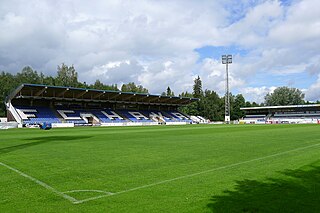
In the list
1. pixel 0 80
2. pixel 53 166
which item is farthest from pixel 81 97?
pixel 53 166

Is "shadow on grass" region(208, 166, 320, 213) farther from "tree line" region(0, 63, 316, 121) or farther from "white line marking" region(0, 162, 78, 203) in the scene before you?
"tree line" region(0, 63, 316, 121)

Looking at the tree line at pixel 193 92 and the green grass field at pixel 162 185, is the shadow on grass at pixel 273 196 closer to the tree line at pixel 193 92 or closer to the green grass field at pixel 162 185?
the green grass field at pixel 162 185

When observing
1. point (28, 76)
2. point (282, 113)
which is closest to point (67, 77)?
point (28, 76)

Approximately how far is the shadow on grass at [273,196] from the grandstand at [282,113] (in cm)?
9220

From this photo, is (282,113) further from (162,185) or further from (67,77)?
(162,185)

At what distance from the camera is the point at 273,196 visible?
6234mm

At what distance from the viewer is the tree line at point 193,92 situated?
91.7 metres

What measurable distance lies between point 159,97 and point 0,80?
46248 mm

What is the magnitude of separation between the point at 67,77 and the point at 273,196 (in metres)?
99.3

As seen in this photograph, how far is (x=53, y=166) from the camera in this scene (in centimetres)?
1039

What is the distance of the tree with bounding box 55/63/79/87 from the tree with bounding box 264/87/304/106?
98111 mm

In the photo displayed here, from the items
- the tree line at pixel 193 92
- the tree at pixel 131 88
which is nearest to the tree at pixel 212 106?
the tree line at pixel 193 92

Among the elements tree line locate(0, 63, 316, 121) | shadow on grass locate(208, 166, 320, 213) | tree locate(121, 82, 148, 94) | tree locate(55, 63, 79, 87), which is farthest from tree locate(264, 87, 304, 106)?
shadow on grass locate(208, 166, 320, 213)

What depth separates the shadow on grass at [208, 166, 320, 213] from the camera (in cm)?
546
